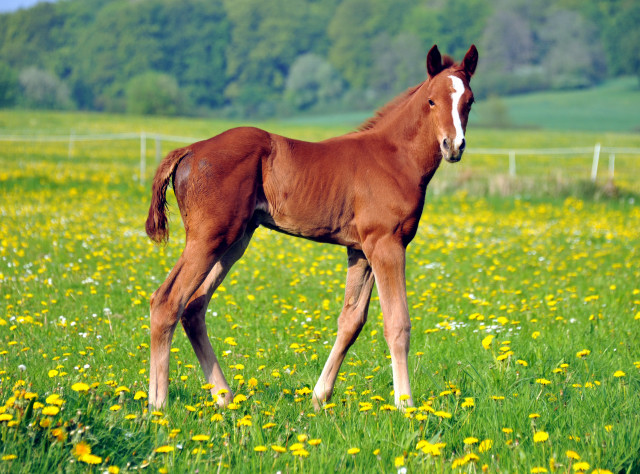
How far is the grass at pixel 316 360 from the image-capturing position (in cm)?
349

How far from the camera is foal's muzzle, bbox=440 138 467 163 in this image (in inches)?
169

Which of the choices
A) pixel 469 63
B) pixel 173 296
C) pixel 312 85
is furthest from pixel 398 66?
pixel 173 296

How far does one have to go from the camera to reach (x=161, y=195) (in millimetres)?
4566

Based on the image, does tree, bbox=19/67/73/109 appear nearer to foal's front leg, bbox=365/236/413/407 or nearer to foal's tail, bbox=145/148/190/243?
foal's tail, bbox=145/148/190/243

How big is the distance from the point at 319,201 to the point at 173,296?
3.48ft

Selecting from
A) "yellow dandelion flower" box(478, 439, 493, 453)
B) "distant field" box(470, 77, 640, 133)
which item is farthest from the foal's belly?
"distant field" box(470, 77, 640, 133)

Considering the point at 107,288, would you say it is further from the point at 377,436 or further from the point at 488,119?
the point at 488,119

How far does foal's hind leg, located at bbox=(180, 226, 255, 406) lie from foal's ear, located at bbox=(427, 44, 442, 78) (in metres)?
1.51

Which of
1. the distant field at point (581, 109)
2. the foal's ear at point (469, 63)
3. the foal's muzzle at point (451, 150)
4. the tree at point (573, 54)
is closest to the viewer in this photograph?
the foal's muzzle at point (451, 150)

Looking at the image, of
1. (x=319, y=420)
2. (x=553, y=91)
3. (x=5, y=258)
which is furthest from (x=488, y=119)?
(x=319, y=420)

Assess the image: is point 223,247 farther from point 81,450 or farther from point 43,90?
point 43,90

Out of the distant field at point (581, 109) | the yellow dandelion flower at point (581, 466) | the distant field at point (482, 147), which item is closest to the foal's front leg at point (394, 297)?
the yellow dandelion flower at point (581, 466)

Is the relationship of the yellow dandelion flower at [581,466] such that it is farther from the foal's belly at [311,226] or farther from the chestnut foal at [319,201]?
the foal's belly at [311,226]

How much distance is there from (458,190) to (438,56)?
14.9 m
